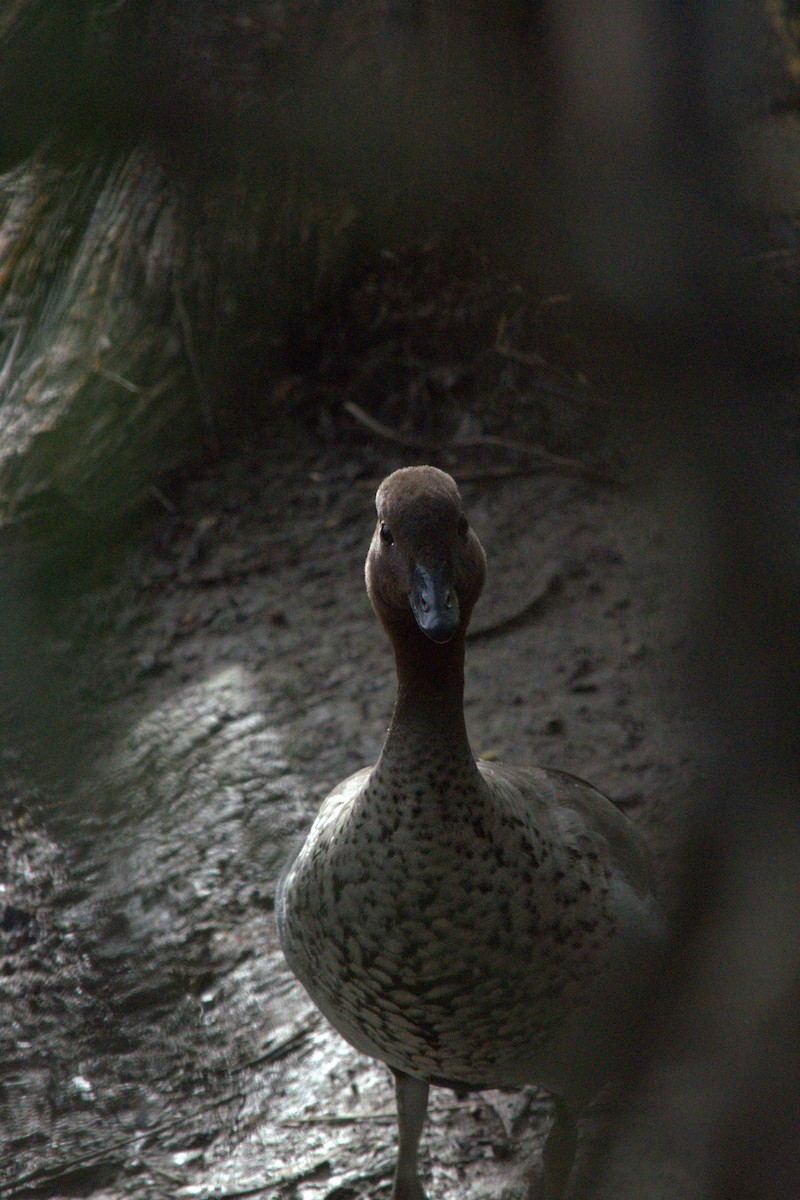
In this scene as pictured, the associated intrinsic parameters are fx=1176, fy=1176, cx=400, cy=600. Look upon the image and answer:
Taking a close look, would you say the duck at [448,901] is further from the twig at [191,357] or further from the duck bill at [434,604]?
the twig at [191,357]

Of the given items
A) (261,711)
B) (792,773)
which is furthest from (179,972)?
(792,773)

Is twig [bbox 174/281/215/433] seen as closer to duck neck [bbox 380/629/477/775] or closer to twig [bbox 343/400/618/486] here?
twig [bbox 343/400/618/486]

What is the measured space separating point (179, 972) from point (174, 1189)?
0.70 metres

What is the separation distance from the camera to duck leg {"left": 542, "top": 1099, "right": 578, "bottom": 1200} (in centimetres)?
274

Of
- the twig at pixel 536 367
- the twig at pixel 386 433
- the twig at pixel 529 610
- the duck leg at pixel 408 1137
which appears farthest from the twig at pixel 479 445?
the duck leg at pixel 408 1137

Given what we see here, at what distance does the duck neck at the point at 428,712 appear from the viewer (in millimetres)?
2408

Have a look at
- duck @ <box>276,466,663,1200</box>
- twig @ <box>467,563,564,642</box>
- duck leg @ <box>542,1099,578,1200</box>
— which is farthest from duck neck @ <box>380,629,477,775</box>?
twig @ <box>467,563,564,642</box>

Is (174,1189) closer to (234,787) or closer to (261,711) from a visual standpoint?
(234,787)

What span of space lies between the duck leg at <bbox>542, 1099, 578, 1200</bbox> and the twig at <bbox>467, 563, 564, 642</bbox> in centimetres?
230

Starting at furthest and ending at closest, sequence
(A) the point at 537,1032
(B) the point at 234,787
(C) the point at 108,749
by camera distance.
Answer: (B) the point at 234,787 < (C) the point at 108,749 < (A) the point at 537,1032

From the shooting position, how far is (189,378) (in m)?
5.31

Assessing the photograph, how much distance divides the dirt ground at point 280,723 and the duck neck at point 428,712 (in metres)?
0.48

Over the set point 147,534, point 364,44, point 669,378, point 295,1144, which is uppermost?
point 364,44

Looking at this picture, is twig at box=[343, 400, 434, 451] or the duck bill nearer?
the duck bill
